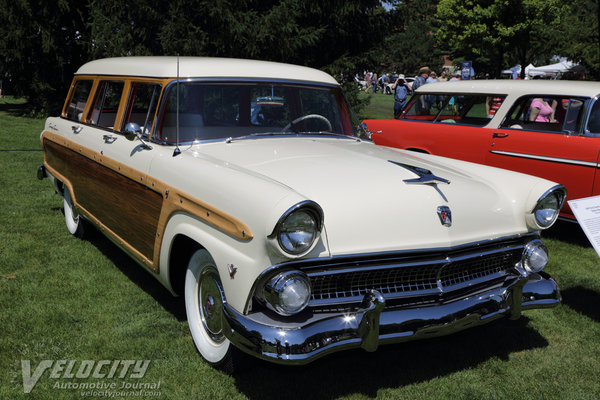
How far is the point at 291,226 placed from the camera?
261 centimetres

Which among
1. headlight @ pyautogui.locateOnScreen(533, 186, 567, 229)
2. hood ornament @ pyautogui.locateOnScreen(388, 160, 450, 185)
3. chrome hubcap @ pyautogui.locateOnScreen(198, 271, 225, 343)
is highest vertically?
hood ornament @ pyautogui.locateOnScreen(388, 160, 450, 185)

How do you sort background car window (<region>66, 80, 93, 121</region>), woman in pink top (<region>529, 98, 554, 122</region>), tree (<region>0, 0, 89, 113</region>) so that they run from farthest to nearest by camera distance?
tree (<region>0, 0, 89, 113</region>) < woman in pink top (<region>529, 98, 554, 122</region>) < background car window (<region>66, 80, 93, 121</region>)

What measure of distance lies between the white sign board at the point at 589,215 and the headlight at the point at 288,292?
204 cm

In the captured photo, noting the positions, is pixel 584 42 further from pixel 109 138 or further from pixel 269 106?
pixel 109 138

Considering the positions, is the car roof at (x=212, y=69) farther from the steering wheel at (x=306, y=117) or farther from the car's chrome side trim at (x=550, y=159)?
the car's chrome side trim at (x=550, y=159)

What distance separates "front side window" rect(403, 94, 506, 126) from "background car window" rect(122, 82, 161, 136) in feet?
13.7

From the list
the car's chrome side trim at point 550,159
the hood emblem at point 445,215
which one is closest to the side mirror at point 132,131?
the hood emblem at point 445,215

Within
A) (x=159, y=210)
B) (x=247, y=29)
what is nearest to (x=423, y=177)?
(x=159, y=210)

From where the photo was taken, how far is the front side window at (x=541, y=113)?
6230 mm

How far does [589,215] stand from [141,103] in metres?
3.22

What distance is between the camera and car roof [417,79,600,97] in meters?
6.02

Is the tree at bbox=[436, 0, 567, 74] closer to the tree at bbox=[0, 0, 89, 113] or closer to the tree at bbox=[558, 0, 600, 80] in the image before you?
→ the tree at bbox=[558, 0, 600, 80]

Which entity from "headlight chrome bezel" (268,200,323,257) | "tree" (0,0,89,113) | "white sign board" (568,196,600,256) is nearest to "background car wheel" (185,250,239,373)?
"headlight chrome bezel" (268,200,323,257)

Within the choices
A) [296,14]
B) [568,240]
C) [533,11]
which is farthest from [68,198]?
[533,11]
